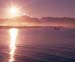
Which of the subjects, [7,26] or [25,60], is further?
[7,26]

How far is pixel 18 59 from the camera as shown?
34188mm

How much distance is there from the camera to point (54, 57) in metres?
36.1

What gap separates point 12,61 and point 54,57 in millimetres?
5612

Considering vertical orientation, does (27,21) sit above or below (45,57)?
above

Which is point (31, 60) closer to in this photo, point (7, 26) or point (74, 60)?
point (74, 60)

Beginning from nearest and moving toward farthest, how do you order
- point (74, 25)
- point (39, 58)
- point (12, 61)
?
point (12, 61) < point (39, 58) < point (74, 25)

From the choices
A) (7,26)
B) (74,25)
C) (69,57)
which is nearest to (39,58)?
(69,57)

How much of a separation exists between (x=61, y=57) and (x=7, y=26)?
154 m

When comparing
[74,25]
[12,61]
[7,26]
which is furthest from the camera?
[7,26]

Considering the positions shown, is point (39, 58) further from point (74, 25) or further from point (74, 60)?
point (74, 25)

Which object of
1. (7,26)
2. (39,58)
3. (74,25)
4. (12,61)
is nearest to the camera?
(12,61)

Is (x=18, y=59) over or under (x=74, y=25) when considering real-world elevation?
under

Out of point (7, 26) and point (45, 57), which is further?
point (7, 26)

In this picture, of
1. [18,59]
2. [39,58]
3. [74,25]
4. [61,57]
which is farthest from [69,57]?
[74,25]
